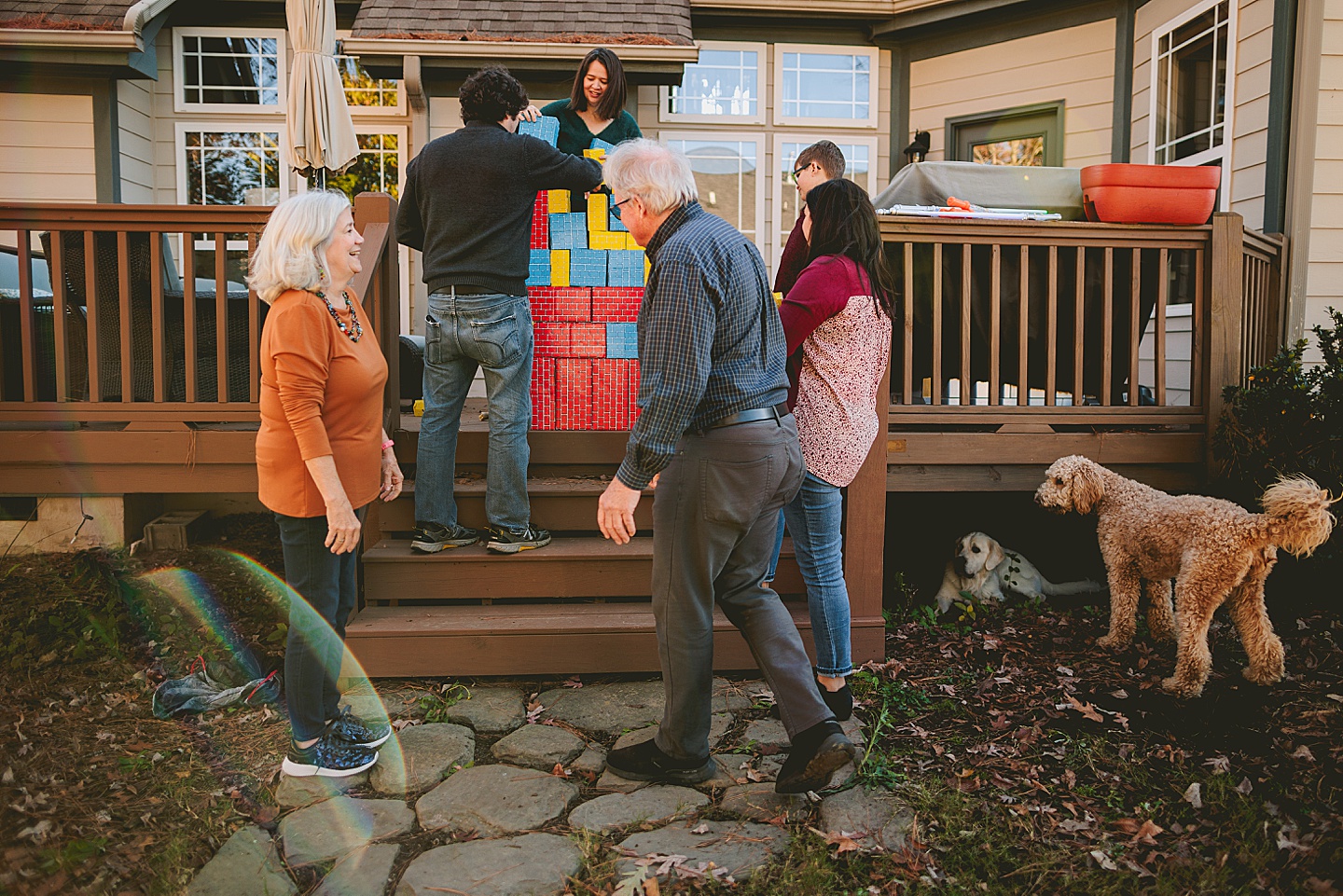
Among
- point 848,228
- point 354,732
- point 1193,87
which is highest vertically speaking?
point 1193,87

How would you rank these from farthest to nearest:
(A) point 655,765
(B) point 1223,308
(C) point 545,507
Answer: (B) point 1223,308 → (C) point 545,507 → (A) point 655,765

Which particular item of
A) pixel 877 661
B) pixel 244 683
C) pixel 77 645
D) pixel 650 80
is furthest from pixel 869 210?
pixel 650 80

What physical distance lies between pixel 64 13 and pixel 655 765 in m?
7.67

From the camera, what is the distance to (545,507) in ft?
13.8

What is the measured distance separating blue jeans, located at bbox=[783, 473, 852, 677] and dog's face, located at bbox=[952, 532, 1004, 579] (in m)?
1.87

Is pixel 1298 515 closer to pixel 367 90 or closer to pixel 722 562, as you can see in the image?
pixel 722 562

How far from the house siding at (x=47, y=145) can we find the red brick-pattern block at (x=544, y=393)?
508 centimetres

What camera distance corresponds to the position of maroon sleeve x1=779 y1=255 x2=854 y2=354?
10.1 feet

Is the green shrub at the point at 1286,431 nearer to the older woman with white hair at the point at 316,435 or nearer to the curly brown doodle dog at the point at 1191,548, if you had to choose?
the curly brown doodle dog at the point at 1191,548

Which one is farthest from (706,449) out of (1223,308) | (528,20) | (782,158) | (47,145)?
(47,145)

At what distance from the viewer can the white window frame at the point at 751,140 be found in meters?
8.13

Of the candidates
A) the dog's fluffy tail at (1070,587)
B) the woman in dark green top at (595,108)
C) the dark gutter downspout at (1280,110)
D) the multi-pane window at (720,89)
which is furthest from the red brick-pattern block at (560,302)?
the dark gutter downspout at (1280,110)

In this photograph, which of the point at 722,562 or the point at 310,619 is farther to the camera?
the point at 310,619

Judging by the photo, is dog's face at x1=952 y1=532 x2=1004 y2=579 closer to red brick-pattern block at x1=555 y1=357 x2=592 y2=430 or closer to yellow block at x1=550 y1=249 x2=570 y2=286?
red brick-pattern block at x1=555 y1=357 x2=592 y2=430
